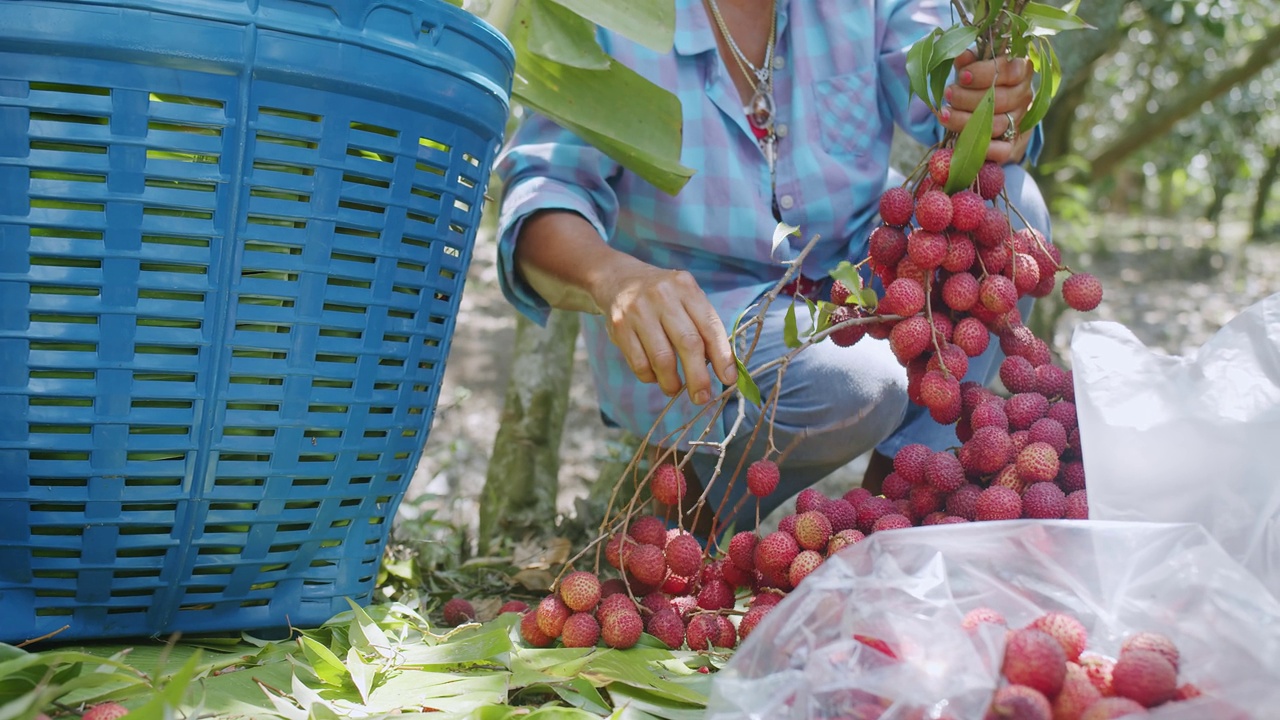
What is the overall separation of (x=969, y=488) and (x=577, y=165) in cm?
65

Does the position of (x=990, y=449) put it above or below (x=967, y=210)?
below

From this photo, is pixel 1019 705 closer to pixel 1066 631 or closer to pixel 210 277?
pixel 1066 631

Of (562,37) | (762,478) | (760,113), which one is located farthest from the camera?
(760,113)

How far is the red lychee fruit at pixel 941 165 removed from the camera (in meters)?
1.04

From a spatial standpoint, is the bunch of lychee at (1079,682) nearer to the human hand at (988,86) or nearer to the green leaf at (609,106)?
the human hand at (988,86)

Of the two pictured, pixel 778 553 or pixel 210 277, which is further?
pixel 778 553

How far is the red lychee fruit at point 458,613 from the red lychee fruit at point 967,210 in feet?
2.17

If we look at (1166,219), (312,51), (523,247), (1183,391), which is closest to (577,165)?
(523,247)

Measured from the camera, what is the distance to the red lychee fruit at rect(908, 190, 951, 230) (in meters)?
1.00

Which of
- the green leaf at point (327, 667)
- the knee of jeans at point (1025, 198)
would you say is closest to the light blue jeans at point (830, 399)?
the knee of jeans at point (1025, 198)

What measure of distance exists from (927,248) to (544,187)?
49cm

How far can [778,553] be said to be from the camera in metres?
0.98

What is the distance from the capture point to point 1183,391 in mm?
873

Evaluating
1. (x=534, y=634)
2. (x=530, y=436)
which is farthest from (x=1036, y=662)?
(x=530, y=436)
